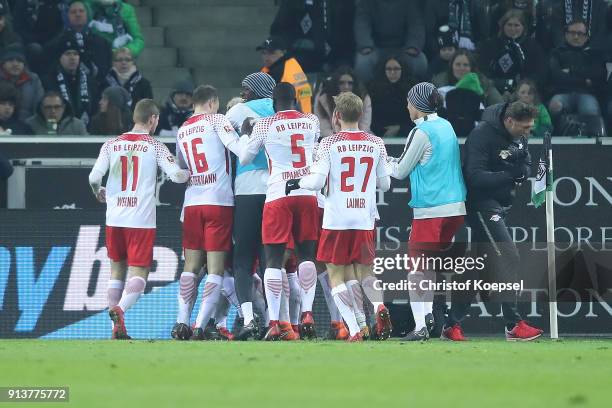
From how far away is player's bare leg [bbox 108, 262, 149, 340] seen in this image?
15.1 meters

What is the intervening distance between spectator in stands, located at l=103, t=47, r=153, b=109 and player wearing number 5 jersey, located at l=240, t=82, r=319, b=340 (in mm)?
5447

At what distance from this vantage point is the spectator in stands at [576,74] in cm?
1955

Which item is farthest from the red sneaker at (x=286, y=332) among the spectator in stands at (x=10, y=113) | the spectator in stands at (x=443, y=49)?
the spectator in stands at (x=443, y=49)

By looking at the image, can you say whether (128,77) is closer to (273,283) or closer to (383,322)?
(273,283)

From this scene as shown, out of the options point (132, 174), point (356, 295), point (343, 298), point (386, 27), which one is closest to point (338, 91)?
point (386, 27)

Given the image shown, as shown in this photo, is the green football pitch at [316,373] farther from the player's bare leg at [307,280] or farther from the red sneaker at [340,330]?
the red sneaker at [340,330]

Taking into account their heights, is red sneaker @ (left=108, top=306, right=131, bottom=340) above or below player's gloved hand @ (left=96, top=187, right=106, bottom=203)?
below

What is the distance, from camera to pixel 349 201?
46.7 feet

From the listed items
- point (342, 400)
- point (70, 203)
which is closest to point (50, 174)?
point (70, 203)

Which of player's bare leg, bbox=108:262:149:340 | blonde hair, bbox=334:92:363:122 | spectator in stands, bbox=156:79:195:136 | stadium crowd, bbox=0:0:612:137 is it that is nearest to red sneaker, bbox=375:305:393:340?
blonde hair, bbox=334:92:363:122

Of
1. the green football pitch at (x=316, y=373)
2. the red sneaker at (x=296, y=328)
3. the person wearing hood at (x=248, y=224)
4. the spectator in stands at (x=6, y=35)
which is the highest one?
the spectator in stands at (x=6, y=35)

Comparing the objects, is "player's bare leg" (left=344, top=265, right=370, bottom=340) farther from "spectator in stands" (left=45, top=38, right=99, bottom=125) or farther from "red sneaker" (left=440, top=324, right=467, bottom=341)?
"spectator in stands" (left=45, top=38, right=99, bottom=125)

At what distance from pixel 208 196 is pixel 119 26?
674cm

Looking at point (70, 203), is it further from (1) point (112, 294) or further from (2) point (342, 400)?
(2) point (342, 400)
